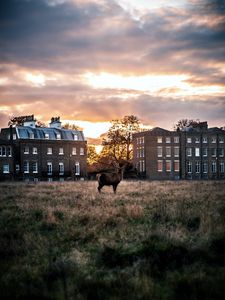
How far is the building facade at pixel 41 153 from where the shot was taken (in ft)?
224

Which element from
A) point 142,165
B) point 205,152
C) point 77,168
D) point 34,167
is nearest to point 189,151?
point 205,152

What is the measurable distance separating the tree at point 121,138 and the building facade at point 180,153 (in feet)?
10.8

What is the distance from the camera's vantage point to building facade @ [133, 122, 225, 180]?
80.1 meters

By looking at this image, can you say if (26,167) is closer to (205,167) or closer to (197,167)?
(197,167)

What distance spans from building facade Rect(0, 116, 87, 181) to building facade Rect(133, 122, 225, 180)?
40.4 feet

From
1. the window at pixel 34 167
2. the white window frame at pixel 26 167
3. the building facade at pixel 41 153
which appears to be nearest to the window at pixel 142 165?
the building facade at pixel 41 153

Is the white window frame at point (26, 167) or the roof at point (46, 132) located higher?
the roof at point (46, 132)

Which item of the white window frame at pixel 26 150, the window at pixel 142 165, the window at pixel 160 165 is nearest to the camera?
the white window frame at pixel 26 150

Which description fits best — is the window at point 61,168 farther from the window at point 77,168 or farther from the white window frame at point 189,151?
the white window frame at point 189,151

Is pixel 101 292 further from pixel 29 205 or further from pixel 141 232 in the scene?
pixel 29 205

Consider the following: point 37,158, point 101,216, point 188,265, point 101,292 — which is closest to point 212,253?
point 188,265

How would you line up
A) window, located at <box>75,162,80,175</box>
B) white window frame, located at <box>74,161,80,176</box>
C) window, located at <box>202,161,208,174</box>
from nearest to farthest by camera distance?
white window frame, located at <box>74,161,80,176</box>
window, located at <box>75,162,80,175</box>
window, located at <box>202,161,208,174</box>

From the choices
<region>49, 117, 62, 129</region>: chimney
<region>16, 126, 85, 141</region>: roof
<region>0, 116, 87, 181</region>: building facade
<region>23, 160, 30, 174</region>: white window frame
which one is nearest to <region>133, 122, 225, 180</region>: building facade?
<region>0, 116, 87, 181</region>: building facade

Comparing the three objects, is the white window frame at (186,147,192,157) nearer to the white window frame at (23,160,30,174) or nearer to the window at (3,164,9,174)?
the white window frame at (23,160,30,174)
